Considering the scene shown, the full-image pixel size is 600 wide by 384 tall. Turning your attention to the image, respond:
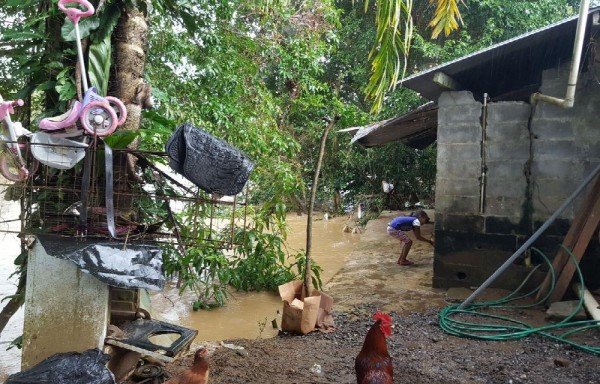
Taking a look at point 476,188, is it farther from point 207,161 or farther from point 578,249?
point 207,161

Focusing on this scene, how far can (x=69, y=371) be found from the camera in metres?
2.93

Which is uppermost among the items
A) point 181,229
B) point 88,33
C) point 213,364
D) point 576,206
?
point 88,33

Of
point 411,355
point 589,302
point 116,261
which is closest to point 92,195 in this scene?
point 116,261

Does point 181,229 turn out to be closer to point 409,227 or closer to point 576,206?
point 576,206

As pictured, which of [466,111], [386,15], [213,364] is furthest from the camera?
[466,111]

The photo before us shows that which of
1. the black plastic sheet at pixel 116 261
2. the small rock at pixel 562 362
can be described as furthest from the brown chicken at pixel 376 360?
the small rock at pixel 562 362

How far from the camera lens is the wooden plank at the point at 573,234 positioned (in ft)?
17.3

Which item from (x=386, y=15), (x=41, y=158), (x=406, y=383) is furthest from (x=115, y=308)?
(x=386, y=15)

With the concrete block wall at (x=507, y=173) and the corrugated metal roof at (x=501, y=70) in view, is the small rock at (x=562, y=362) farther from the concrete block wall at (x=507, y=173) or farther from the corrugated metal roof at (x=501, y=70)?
the corrugated metal roof at (x=501, y=70)

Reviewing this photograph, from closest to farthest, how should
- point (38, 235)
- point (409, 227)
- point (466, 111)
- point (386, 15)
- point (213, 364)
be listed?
Result: point (38, 235) < point (213, 364) < point (386, 15) < point (466, 111) < point (409, 227)

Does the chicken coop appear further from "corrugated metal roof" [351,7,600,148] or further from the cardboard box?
"corrugated metal roof" [351,7,600,148]

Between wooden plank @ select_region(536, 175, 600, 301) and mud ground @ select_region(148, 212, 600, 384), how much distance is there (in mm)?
395

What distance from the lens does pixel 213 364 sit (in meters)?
3.98

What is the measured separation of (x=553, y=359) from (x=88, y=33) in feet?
15.5
